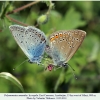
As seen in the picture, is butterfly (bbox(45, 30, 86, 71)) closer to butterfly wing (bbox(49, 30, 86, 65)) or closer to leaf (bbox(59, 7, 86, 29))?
butterfly wing (bbox(49, 30, 86, 65))

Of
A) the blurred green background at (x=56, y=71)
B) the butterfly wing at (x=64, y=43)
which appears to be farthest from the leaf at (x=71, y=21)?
the butterfly wing at (x=64, y=43)

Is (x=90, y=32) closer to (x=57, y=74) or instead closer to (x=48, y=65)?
(x=57, y=74)

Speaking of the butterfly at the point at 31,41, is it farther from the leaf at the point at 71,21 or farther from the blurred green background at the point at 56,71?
the leaf at the point at 71,21

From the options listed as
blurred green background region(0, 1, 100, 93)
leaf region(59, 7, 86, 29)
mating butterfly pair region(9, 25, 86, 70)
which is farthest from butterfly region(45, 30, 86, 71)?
leaf region(59, 7, 86, 29)

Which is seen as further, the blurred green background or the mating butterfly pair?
the blurred green background

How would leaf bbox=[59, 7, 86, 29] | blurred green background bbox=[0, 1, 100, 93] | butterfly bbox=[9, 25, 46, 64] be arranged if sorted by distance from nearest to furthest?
butterfly bbox=[9, 25, 46, 64], blurred green background bbox=[0, 1, 100, 93], leaf bbox=[59, 7, 86, 29]

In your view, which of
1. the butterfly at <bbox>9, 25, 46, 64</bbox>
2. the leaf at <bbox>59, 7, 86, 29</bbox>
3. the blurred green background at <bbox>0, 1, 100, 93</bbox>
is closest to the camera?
the butterfly at <bbox>9, 25, 46, 64</bbox>

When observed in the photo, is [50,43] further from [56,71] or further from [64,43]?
[56,71]

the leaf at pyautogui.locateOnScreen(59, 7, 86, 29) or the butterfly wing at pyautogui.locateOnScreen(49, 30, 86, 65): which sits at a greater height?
the butterfly wing at pyautogui.locateOnScreen(49, 30, 86, 65)
